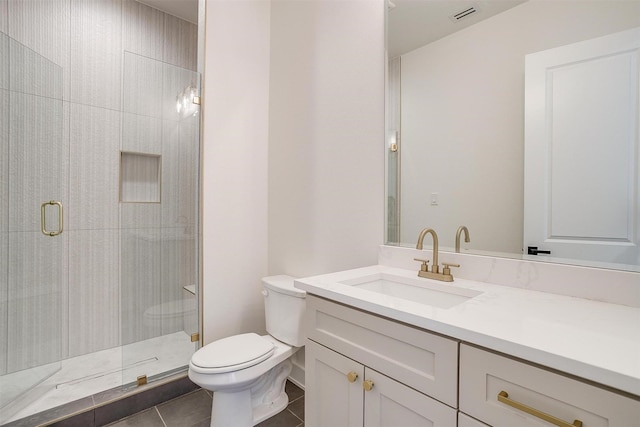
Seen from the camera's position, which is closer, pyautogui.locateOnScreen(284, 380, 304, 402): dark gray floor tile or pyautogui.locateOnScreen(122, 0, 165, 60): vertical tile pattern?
pyautogui.locateOnScreen(284, 380, 304, 402): dark gray floor tile

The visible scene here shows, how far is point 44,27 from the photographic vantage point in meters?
2.10

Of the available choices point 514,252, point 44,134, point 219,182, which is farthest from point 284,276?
point 44,134

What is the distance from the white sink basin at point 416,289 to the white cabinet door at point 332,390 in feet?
0.97

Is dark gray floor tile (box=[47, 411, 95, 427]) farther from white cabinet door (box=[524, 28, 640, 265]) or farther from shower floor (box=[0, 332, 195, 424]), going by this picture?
white cabinet door (box=[524, 28, 640, 265])

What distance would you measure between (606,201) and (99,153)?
9.64 feet

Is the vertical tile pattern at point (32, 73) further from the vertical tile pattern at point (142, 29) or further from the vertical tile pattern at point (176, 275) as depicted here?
the vertical tile pattern at point (176, 275)

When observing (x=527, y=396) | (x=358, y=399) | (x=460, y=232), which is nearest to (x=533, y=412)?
(x=527, y=396)

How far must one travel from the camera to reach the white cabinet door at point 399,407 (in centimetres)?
80

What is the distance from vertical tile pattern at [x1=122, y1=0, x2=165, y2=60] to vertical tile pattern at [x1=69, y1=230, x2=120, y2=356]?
1518mm

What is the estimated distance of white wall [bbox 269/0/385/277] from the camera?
1.65 metres

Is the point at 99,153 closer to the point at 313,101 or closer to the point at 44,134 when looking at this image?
the point at 44,134

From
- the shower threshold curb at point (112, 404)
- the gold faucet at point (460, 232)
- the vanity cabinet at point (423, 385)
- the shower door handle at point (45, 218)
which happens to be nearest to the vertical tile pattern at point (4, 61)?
the shower door handle at point (45, 218)

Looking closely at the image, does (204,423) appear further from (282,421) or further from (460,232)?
(460,232)

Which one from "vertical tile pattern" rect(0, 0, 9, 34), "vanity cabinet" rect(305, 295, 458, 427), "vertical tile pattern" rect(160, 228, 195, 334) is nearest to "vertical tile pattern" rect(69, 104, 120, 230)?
"vertical tile pattern" rect(0, 0, 9, 34)
